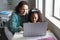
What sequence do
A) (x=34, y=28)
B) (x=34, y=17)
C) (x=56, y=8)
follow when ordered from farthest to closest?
(x=56, y=8) < (x=34, y=17) < (x=34, y=28)

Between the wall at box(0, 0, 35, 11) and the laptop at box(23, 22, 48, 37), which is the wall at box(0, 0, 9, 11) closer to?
the wall at box(0, 0, 35, 11)

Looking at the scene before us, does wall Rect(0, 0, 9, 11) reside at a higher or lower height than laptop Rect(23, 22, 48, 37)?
higher

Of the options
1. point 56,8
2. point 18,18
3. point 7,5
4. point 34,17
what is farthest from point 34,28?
point 7,5

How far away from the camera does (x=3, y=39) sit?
3.75 m

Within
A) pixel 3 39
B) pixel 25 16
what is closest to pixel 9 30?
pixel 25 16

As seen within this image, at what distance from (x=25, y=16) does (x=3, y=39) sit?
1.47 metres

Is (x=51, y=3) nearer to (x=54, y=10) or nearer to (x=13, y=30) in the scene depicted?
(x=54, y=10)

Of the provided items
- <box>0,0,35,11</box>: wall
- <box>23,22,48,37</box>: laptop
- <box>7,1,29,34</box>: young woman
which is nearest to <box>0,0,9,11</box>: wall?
<box>0,0,35,11</box>: wall

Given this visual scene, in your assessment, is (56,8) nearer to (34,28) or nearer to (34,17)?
(34,17)

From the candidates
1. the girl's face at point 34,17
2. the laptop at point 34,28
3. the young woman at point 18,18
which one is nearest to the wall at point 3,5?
the young woman at point 18,18

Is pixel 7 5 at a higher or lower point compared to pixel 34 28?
higher

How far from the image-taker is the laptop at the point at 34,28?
1867mm

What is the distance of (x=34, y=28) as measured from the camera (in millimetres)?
1884

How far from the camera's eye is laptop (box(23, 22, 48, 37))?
6.13ft
